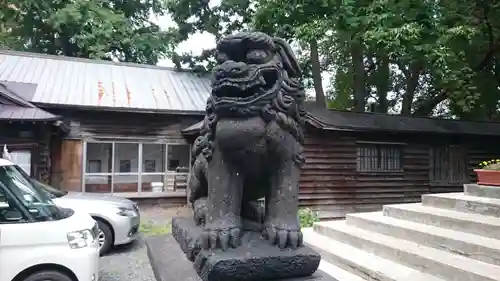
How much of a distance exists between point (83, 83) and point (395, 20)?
7.70 metres

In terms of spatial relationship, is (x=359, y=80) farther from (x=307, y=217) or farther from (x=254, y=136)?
(x=254, y=136)

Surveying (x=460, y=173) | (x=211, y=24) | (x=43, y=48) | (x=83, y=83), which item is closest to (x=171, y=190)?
(x=83, y=83)

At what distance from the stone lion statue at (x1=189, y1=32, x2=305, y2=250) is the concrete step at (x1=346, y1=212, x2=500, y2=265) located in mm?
2713

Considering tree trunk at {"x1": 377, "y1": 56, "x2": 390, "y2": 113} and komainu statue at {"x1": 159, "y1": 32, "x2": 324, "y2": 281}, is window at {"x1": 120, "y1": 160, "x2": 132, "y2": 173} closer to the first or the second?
tree trunk at {"x1": 377, "y1": 56, "x2": 390, "y2": 113}

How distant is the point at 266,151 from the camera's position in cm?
179

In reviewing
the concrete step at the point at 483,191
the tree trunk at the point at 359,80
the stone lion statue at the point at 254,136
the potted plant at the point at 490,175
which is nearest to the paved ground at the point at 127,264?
the stone lion statue at the point at 254,136

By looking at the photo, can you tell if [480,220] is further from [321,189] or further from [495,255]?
[321,189]

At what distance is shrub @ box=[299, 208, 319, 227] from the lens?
742cm

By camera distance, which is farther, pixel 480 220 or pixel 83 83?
pixel 83 83

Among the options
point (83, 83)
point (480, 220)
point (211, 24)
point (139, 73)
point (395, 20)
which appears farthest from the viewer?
point (211, 24)

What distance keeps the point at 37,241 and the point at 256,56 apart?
2674 mm

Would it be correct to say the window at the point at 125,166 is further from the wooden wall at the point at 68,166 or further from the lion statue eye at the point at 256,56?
the lion statue eye at the point at 256,56

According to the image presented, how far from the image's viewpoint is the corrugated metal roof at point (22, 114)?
7.31 meters

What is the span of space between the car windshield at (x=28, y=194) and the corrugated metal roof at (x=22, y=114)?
4125 millimetres
